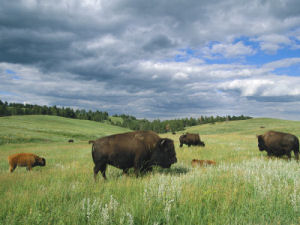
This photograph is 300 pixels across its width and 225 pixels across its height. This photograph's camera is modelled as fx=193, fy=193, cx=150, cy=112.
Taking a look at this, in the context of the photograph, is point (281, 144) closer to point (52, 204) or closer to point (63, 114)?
point (52, 204)

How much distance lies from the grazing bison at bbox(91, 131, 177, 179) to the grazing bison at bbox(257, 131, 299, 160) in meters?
8.89

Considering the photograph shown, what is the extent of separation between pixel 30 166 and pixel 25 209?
1078 cm

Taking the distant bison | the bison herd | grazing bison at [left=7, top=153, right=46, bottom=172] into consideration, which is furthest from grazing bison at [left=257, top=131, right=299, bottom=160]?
grazing bison at [left=7, top=153, right=46, bottom=172]

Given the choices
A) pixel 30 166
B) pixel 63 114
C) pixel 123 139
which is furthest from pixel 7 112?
pixel 123 139

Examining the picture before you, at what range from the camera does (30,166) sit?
41.2ft

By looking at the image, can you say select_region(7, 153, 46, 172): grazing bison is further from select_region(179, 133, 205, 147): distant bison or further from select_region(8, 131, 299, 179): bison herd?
select_region(179, 133, 205, 147): distant bison

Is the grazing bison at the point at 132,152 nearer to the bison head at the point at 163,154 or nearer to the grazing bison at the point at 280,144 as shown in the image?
the bison head at the point at 163,154

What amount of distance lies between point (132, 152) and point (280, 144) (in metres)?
10.7

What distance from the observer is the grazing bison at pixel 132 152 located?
23.2 ft

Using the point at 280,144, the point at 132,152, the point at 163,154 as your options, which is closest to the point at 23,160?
the point at 132,152

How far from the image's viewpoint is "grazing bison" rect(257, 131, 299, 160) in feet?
40.4

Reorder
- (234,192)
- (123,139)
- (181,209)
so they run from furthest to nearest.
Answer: (123,139)
(234,192)
(181,209)

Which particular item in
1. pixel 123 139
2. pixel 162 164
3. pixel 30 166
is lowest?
pixel 30 166

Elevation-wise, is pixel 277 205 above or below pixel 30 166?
above
